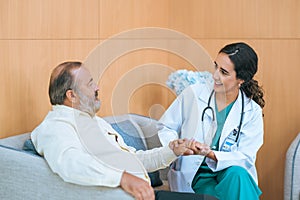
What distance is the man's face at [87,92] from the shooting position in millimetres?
2234

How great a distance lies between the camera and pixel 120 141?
242 cm

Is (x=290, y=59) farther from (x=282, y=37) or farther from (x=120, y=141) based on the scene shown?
(x=120, y=141)

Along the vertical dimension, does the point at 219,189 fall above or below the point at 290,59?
below

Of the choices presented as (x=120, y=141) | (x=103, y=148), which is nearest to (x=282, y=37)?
(x=120, y=141)

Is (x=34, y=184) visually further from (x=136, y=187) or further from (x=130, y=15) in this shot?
(x=130, y=15)

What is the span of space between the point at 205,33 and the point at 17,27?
1.38 metres

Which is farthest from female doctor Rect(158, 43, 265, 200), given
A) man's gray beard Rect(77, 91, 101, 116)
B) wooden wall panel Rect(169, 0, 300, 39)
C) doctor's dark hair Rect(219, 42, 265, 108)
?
wooden wall panel Rect(169, 0, 300, 39)

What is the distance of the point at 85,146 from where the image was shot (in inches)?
84.7

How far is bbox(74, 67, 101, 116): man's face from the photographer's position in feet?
7.33

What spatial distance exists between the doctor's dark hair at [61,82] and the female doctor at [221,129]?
514mm

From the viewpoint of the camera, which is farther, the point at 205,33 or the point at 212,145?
the point at 205,33

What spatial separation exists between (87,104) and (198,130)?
596 millimetres

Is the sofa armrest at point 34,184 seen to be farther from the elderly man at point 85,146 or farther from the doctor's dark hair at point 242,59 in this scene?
the doctor's dark hair at point 242,59

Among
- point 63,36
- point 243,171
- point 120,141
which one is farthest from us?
point 63,36
